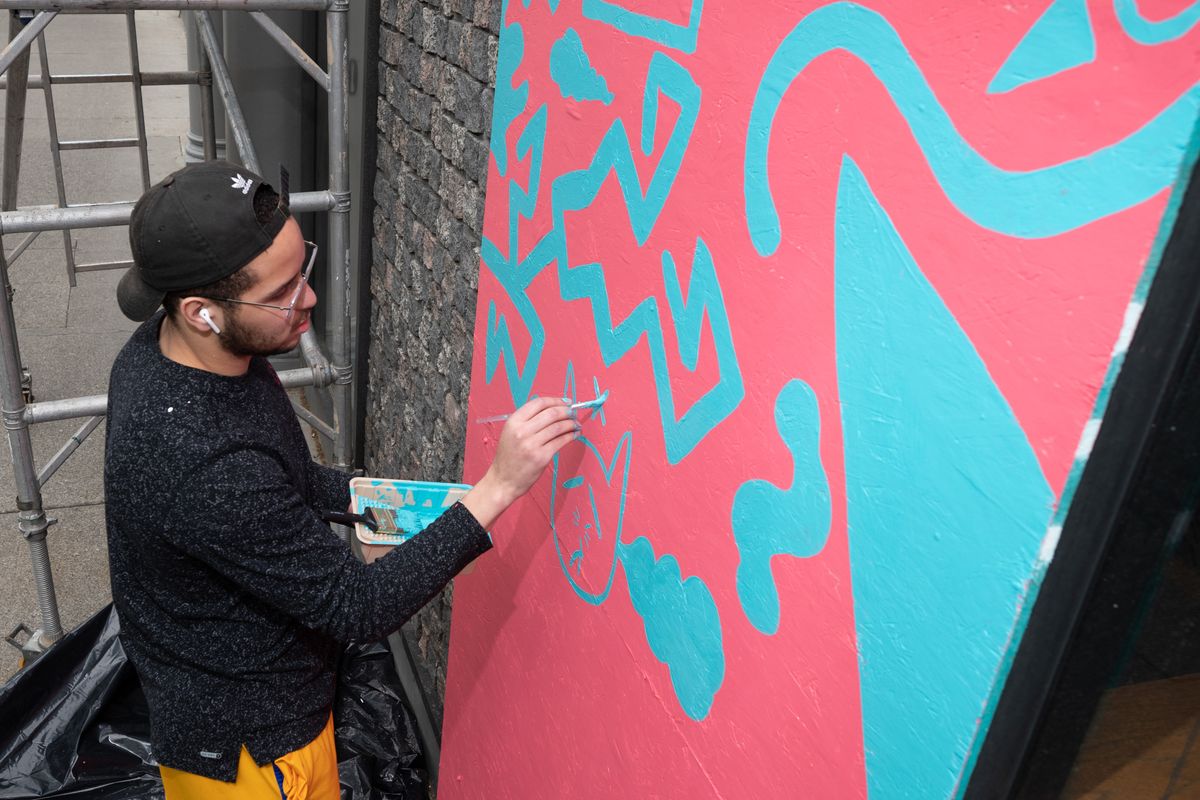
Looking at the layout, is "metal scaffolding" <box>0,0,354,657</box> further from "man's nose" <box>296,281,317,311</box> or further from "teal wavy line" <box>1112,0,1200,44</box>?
"teal wavy line" <box>1112,0,1200,44</box>

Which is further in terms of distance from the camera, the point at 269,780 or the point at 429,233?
the point at 429,233

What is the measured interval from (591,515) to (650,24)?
32.9 inches

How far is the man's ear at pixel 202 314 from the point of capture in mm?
1652

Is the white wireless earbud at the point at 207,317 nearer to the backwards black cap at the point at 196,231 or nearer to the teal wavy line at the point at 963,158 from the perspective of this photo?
the backwards black cap at the point at 196,231

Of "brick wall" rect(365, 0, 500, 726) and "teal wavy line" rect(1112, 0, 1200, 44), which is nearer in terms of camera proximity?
"teal wavy line" rect(1112, 0, 1200, 44)

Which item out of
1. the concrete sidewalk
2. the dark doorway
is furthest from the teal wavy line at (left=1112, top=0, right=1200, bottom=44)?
the concrete sidewalk

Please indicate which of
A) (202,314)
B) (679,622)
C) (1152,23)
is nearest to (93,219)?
(202,314)

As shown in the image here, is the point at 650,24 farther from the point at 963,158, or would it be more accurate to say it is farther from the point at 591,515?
the point at 591,515

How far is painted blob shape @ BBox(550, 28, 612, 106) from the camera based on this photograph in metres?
1.70

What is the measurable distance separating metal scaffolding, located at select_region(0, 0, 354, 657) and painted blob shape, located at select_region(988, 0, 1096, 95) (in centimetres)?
253

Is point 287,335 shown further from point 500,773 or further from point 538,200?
point 500,773

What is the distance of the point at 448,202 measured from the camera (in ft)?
9.29

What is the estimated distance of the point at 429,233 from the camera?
3.04 m

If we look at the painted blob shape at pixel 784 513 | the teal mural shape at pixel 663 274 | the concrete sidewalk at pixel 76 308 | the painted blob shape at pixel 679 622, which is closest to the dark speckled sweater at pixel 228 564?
the painted blob shape at pixel 679 622
